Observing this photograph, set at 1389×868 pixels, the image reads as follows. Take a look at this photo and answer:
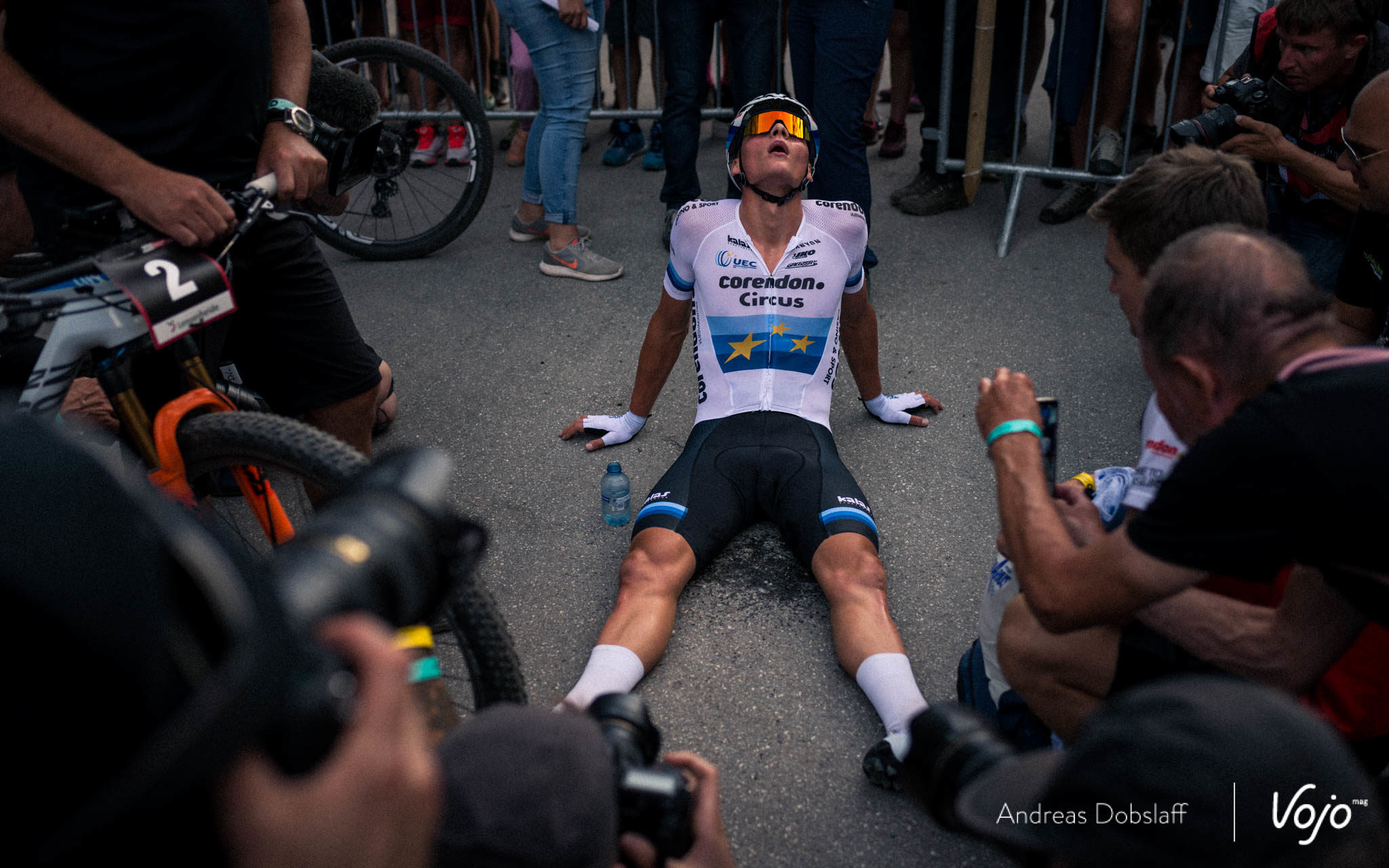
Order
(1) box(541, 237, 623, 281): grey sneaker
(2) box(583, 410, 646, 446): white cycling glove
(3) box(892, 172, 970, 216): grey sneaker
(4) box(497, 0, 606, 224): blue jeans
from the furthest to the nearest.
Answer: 1. (3) box(892, 172, 970, 216): grey sneaker
2. (1) box(541, 237, 623, 281): grey sneaker
3. (4) box(497, 0, 606, 224): blue jeans
4. (2) box(583, 410, 646, 446): white cycling glove

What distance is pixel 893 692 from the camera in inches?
96.0

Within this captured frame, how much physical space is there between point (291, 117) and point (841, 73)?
269 cm

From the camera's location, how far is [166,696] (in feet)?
2.59

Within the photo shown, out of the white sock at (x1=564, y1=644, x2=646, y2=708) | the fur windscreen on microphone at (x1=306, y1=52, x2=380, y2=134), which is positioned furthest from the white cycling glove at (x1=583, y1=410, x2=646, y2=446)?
the fur windscreen on microphone at (x1=306, y1=52, x2=380, y2=134)

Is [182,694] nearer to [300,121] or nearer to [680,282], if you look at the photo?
[300,121]

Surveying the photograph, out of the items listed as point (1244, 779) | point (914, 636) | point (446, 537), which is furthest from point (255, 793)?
point (914, 636)

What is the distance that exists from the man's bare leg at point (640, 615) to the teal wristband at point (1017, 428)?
3.58ft

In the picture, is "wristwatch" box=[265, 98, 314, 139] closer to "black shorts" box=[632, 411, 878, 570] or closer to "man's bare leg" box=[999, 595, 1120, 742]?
"black shorts" box=[632, 411, 878, 570]

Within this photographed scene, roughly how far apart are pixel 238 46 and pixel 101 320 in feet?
2.45

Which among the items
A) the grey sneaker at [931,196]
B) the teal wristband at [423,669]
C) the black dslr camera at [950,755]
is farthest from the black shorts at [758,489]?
the grey sneaker at [931,196]

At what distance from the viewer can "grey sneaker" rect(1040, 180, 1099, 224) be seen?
552 centimetres

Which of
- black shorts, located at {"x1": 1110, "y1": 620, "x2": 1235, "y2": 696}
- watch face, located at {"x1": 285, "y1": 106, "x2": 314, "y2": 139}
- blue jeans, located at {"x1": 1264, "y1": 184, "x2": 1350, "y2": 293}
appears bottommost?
black shorts, located at {"x1": 1110, "y1": 620, "x2": 1235, "y2": 696}

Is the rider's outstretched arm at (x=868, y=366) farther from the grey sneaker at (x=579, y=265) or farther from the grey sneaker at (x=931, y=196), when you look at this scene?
the grey sneaker at (x=931, y=196)

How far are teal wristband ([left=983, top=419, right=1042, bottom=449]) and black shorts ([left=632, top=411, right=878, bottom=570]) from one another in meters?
0.93
